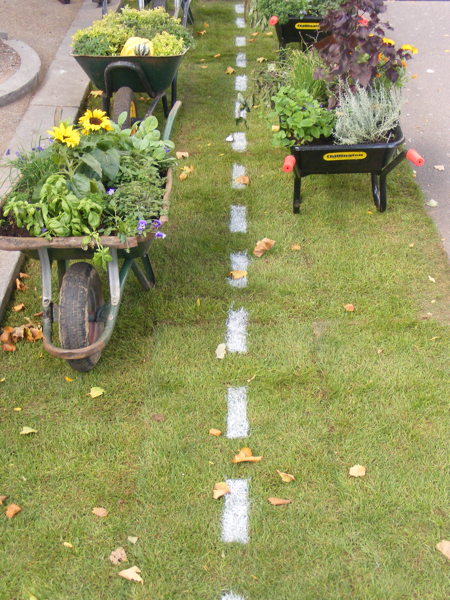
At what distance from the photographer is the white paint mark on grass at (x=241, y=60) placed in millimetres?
8109

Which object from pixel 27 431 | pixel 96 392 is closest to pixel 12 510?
pixel 27 431

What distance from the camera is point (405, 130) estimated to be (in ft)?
21.9

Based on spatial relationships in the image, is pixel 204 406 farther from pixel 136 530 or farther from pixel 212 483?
pixel 136 530

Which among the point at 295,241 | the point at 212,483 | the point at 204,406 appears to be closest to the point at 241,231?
the point at 295,241

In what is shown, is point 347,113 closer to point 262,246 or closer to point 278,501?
point 262,246

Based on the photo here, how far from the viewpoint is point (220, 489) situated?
3168mm

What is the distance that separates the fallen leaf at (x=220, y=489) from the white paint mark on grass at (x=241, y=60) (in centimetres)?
604

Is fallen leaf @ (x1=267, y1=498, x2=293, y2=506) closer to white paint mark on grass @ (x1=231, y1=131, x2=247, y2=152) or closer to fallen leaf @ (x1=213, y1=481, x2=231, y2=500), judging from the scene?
fallen leaf @ (x1=213, y1=481, x2=231, y2=500)

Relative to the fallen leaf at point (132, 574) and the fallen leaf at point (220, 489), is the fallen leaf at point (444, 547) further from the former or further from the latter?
the fallen leaf at point (132, 574)

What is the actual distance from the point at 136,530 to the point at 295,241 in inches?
103

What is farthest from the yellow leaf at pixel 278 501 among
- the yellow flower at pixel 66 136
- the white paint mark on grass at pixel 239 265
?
the yellow flower at pixel 66 136

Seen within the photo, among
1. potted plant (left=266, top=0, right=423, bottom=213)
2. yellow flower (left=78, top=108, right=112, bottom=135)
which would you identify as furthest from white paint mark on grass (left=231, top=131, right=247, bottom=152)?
yellow flower (left=78, top=108, right=112, bottom=135)

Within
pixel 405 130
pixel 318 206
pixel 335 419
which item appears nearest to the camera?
pixel 335 419

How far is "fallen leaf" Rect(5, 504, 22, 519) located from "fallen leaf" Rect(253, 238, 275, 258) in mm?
2427
